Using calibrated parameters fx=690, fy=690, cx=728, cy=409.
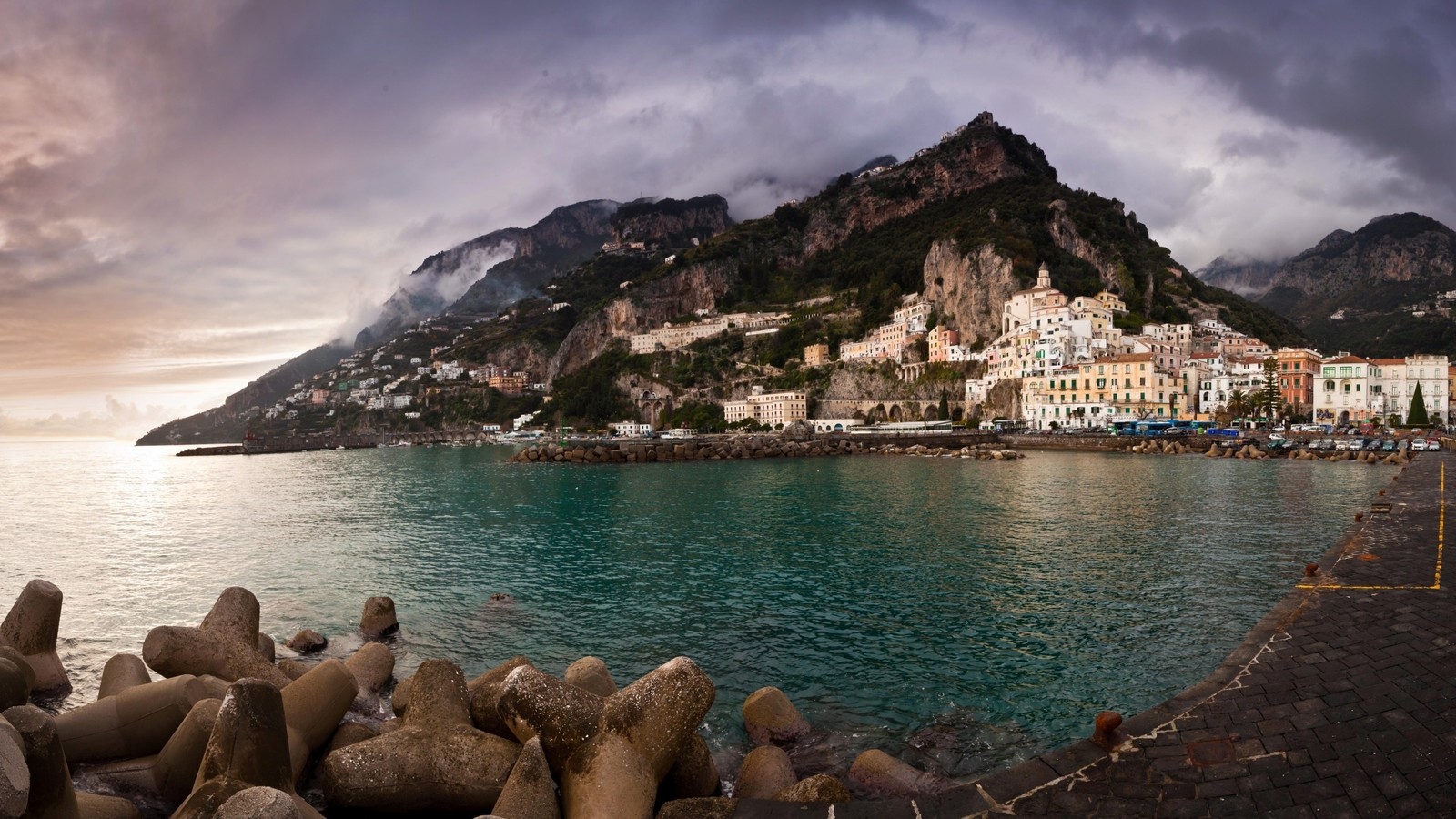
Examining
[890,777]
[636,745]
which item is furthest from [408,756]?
[890,777]

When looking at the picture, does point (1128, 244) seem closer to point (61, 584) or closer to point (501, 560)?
point (501, 560)

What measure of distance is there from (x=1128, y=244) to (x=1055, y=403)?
233ft

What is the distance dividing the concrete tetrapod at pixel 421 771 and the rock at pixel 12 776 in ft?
8.67

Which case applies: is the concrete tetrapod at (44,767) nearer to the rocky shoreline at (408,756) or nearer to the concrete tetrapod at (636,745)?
the rocky shoreline at (408,756)

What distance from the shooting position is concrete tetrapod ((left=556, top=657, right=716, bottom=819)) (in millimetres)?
6457

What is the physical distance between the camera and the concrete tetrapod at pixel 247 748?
5.81m

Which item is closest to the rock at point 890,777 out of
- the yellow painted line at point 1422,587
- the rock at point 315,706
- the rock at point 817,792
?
the rock at point 817,792

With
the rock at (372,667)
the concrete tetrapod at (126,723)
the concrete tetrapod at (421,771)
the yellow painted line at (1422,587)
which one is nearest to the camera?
the concrete tetrapod at (421,771)

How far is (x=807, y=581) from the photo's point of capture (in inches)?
770

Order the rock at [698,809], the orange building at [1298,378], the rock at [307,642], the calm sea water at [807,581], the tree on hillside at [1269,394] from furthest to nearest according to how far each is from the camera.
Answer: the orange building at [1298,378]
the tree on hillside at [1269,394]
the rock at [307,642]
the calm sea water at [807,581]
the rock at [698,809]

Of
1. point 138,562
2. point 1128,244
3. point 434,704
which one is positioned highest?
point 1128,244

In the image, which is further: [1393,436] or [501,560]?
[1393,436]

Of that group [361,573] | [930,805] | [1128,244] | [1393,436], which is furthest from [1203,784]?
[1128,244]

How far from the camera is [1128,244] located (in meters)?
149
